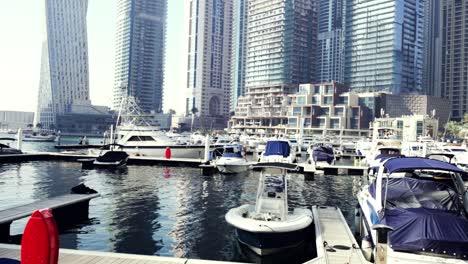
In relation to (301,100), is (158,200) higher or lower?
lower

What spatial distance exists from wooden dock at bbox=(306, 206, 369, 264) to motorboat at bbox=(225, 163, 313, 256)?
754 mm

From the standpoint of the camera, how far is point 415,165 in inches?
458

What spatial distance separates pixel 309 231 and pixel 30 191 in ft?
64.1

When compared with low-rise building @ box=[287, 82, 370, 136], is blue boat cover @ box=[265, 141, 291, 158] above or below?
below

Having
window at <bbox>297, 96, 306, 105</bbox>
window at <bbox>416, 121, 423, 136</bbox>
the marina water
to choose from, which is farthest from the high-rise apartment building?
the marina water

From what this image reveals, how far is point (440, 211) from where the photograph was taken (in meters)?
11.0

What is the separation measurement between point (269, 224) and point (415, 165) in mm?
5083

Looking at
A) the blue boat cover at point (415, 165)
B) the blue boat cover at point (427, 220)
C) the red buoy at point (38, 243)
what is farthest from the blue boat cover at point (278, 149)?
the red buoy at point (38, 243)

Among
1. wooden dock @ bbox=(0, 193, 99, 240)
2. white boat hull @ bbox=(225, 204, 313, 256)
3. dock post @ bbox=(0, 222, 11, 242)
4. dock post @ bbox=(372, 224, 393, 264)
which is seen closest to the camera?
dock post @ bbox=(372, 224, 393, 264)

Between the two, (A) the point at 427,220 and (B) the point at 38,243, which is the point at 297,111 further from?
(B) the point at 38,243

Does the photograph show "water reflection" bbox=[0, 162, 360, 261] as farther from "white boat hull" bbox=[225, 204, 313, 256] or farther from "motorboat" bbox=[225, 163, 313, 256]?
"motorboat" bbox=[225, 163, 313, 256]

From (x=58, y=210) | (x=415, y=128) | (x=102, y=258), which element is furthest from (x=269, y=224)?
(x=415, y=128)

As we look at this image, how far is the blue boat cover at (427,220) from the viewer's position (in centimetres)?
928

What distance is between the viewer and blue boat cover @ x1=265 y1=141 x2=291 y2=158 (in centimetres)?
3930
